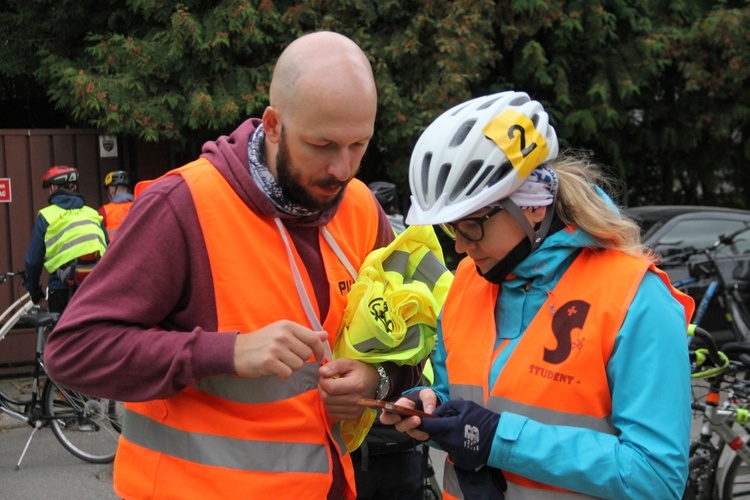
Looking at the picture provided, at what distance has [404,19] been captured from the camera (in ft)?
31.9

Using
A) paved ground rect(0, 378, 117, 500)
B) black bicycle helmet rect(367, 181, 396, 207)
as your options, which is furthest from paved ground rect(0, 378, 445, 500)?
black bicycle helmet rect(367, 181, 396, 207)

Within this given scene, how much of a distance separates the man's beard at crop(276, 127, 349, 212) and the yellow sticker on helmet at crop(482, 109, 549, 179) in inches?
15.8

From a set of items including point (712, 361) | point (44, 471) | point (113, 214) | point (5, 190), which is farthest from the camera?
point (5, 190)

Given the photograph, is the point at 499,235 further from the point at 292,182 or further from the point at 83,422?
the point at 83,422

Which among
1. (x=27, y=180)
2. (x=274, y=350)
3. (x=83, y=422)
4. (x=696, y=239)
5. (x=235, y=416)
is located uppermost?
(x=274, y=350)

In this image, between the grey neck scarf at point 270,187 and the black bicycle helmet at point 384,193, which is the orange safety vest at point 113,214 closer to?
the black bicycle helmet at point 384,193

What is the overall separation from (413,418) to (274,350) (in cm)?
37

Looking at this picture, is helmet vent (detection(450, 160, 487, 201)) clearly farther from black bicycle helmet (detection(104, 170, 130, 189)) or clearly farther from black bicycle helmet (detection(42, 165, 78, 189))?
black bicycle helmet (detection(104, 170, 130, 189))

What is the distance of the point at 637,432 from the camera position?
1.78 m

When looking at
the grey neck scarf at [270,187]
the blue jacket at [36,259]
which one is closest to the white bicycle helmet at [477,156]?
the grey neck scarf at [270,187]

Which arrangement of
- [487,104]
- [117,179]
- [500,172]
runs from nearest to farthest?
1. [500,172]
2. [487,104]
3. [117,179]

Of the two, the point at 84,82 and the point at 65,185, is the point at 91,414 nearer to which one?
the point at 65,185

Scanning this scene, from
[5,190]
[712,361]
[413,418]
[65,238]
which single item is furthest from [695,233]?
[413,418]

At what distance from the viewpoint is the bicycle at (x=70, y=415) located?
651cm
